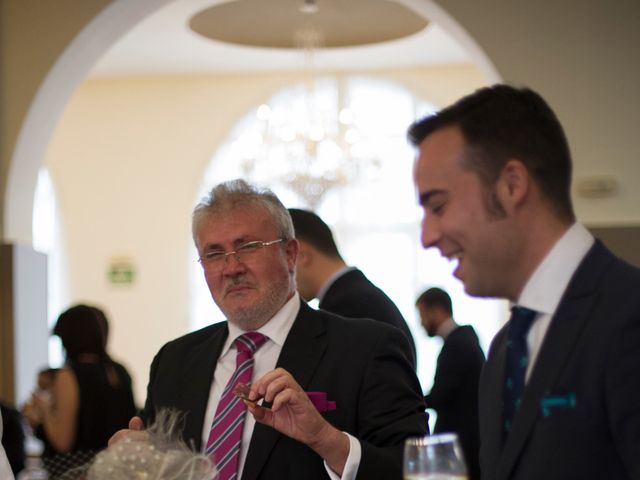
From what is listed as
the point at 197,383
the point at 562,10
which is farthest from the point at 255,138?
the point at 197,383

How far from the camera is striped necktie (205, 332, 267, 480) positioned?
2502 mm

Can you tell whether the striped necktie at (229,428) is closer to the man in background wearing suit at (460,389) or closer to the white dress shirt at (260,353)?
the white dress shirt at (260,353)

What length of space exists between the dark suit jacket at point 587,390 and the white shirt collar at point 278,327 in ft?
3.28

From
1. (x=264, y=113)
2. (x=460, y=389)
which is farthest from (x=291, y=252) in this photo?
(x=264, y=113)

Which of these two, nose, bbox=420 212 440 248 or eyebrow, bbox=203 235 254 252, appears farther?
eyebrow, bbox=203 235 254 252

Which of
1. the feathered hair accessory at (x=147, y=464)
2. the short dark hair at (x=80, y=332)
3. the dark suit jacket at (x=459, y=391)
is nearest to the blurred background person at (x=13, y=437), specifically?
the short dark hair at (x=80, y=332)

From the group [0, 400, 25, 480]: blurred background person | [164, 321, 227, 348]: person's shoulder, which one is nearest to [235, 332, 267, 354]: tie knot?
[164, 321, 227, 348]: person's shoulder

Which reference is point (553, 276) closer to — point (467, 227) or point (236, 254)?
point (467, 227)

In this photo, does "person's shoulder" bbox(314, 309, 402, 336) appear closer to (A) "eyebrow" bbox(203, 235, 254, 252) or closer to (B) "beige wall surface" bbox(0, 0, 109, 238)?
(A) "eyebrow" bbox(203, 235, 254, 252)

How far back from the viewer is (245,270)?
8.79ft

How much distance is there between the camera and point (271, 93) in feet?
41.2

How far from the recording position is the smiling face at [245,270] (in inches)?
105

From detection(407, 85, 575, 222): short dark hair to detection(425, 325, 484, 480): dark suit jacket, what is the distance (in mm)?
4238

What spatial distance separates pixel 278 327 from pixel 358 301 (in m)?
1.23
